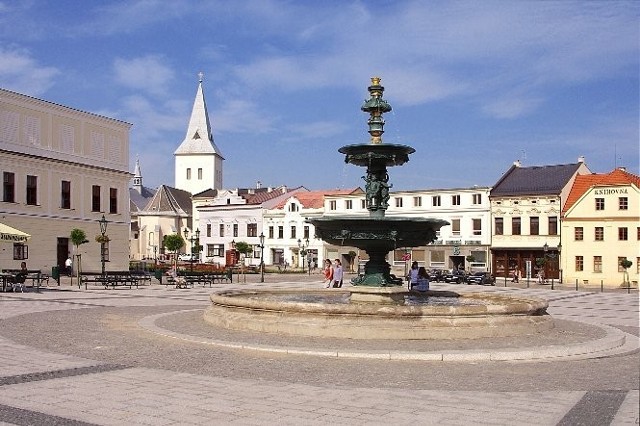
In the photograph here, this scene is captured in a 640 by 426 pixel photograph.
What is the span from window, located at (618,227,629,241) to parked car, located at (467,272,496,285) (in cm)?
1091

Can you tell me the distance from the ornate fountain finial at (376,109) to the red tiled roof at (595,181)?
4079cm

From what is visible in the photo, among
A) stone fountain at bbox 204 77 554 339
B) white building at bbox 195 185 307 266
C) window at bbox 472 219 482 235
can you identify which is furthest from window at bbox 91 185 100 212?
window at bbox 472 219 482 235

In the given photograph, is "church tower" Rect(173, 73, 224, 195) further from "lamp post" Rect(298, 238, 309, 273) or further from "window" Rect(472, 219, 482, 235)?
"window" Rect(472, 219, 482, 235)

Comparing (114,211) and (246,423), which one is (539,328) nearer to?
(246,423)

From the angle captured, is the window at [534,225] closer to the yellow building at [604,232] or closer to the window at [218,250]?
the yellow building at [604,232]

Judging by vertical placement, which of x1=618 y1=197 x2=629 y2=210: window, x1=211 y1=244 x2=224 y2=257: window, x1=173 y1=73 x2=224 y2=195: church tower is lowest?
x1=211 y1=244 x2=224 y2=257: window

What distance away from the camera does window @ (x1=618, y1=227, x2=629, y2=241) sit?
53156 mm

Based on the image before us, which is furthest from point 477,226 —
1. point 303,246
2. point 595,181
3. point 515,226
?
point 303,246

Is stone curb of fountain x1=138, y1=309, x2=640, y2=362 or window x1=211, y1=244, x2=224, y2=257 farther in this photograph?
window x1=211, y1=244, x2=224, y2=257

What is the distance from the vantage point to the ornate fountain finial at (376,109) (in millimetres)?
18328

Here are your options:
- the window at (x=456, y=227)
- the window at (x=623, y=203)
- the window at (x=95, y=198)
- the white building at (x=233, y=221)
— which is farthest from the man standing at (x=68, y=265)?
the window at (x=623, y=203)

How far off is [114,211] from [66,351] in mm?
41943

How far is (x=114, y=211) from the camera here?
52438 millimetres

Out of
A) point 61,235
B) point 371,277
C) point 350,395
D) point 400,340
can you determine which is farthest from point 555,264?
point 350,395
